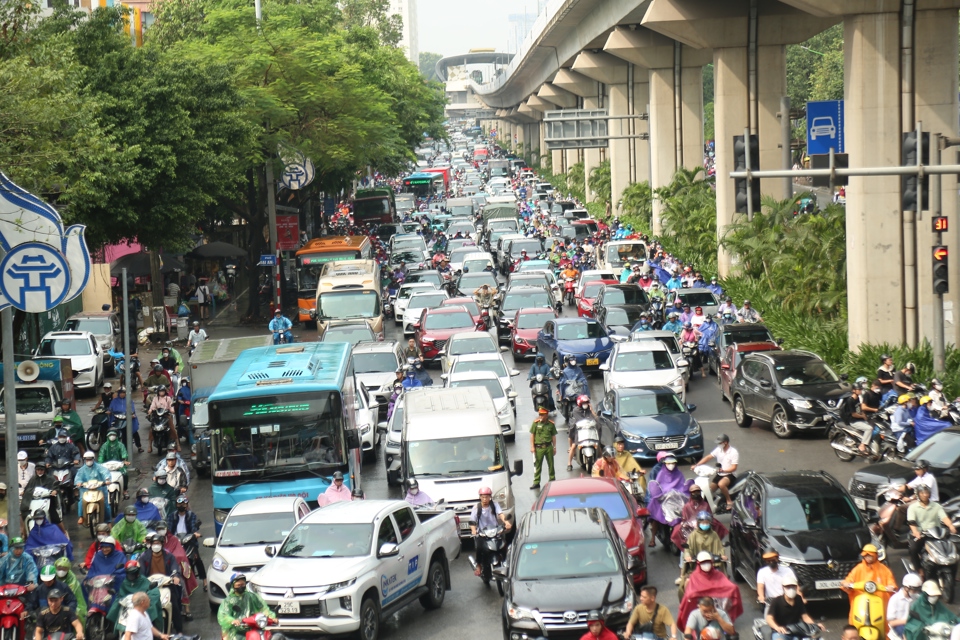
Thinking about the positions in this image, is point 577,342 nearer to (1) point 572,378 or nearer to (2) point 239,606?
(1) point 572,378

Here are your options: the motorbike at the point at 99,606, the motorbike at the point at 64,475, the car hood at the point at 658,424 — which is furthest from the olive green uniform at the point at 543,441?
the motorbike at the point at 64,475

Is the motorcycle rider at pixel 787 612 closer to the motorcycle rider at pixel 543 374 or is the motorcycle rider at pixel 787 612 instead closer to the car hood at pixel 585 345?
the motorcycle rider at pixel 543 374

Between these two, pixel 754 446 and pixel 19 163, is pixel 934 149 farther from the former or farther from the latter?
pixel 19 163

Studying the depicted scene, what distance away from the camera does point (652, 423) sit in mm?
23656

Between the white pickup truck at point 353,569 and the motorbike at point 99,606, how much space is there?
201 centimetres

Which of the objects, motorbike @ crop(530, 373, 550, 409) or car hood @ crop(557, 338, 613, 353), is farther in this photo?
car hood @ crop(557, 338, 613, 353)

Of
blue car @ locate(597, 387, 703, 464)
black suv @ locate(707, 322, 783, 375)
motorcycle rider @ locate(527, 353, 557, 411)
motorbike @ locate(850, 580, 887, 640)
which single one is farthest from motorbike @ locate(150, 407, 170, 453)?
motorbike @ locate(850, 580, 887, 640)

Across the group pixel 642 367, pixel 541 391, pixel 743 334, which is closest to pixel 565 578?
pixel 541 391

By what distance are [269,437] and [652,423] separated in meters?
7.57

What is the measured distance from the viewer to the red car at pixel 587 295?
41.0 m

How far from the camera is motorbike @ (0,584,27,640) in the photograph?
15.1 m

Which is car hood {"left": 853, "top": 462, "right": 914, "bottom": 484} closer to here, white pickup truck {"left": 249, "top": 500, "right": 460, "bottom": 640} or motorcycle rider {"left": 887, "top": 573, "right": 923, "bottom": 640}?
motorcycle rider {"left": 887, "top": 573, "right": 923, "bottom": 640}

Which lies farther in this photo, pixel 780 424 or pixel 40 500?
pixel 780 424

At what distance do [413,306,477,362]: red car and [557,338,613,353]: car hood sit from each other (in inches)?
171
